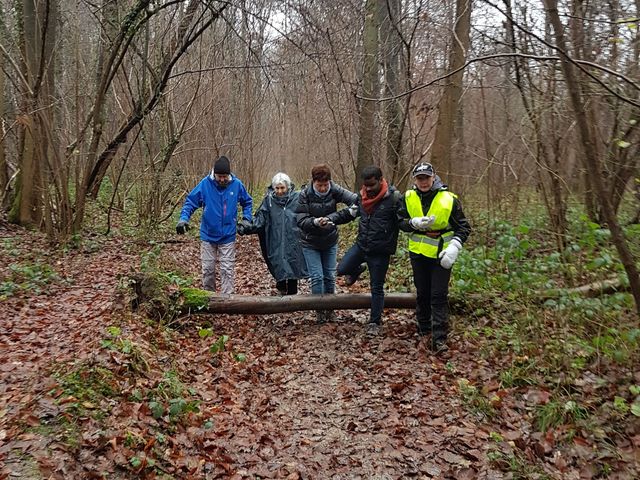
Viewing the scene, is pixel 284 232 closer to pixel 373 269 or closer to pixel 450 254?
pixel 373 269

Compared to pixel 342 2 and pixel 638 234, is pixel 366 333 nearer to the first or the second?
pixel 638 234

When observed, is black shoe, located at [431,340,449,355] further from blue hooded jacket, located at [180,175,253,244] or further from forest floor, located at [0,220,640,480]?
blue hooded jacket, located at [180,175,253,244]

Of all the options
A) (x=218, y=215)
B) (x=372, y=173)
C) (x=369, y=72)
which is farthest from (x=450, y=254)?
(x=369, y=72)

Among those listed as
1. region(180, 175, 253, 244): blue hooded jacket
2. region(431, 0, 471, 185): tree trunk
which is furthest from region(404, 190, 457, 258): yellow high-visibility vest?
region(431, 0, 471, 185): tree trunk

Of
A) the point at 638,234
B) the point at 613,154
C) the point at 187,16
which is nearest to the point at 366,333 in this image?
the point at 638,234

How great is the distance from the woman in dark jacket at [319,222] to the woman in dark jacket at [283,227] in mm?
427

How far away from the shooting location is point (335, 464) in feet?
12.5

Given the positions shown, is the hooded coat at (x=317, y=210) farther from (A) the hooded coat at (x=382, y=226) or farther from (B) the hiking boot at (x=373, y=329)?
(B) the hiking boot at (x=373, y=329)

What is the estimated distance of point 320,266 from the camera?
6.62 m

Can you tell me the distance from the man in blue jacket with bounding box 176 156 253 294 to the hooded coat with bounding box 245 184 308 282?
10.4 inches

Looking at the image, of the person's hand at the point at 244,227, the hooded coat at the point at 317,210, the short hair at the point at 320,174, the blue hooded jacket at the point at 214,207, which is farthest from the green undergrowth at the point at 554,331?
the blue hooded jacket at the point at 214,207

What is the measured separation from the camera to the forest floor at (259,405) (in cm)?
343

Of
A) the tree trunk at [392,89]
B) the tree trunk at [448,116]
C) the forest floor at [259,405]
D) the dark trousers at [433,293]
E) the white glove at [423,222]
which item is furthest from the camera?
the tree trunk at [392,89]

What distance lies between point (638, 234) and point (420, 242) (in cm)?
283
